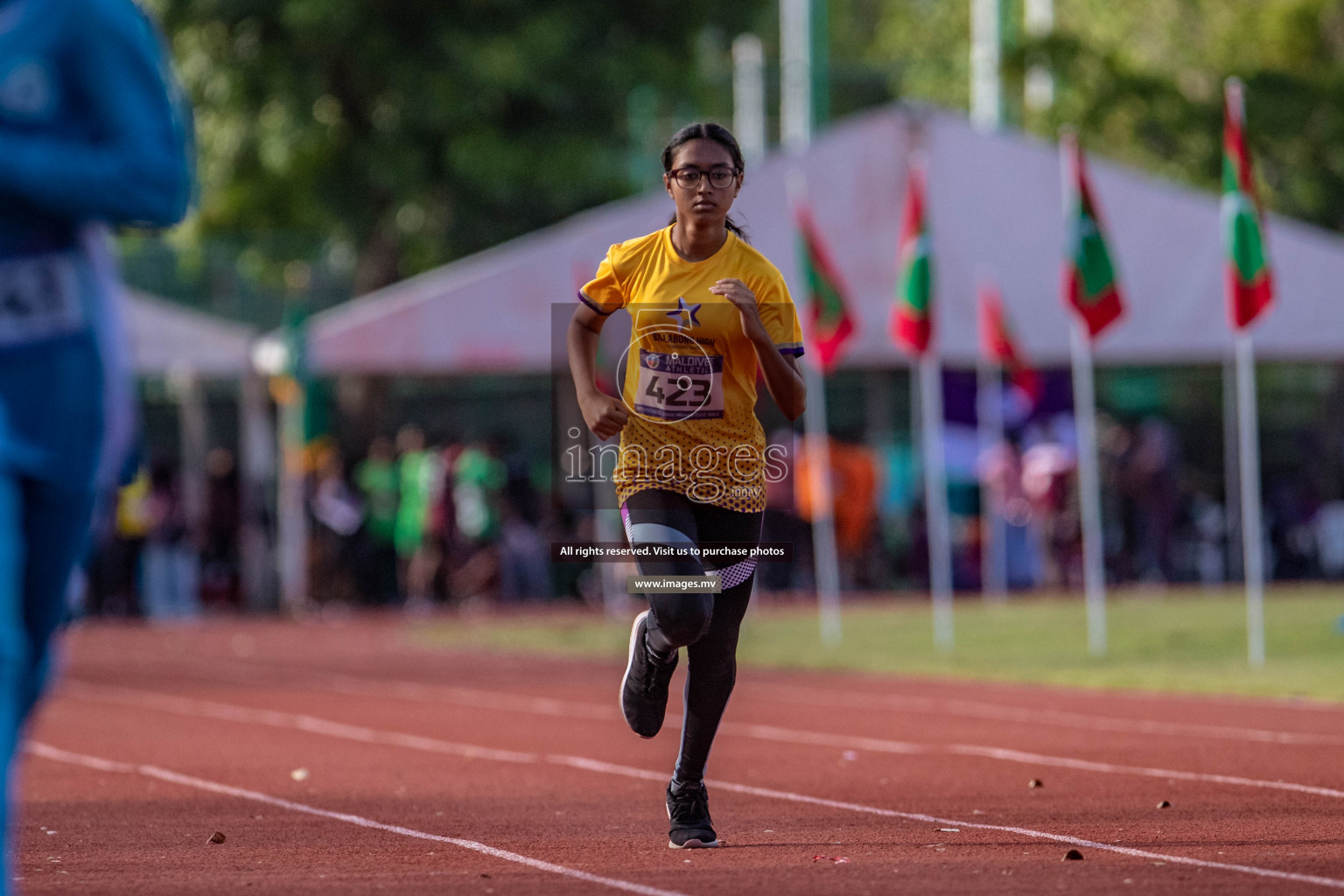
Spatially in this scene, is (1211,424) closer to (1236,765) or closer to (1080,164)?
(1080,164)

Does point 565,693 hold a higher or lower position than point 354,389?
lower

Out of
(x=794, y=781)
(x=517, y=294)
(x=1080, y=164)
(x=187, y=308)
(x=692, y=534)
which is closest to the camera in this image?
(x=692, y=534)

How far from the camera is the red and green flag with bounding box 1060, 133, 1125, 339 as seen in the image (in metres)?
16.2

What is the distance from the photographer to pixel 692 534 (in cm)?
669

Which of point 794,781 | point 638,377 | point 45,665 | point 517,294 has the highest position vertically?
point 517,294

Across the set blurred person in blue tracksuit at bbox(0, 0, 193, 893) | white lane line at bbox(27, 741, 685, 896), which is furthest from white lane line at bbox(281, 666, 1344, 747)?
blurred person in blue tracksuit at bbox(0, 0, 193, 893)

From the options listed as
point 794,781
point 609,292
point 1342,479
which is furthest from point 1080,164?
point 1342,479

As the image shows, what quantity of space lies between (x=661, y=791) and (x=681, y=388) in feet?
8.41

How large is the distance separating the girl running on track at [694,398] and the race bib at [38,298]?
230cm

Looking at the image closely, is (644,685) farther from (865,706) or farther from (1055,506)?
(1055,506)

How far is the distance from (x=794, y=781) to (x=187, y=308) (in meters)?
18.4

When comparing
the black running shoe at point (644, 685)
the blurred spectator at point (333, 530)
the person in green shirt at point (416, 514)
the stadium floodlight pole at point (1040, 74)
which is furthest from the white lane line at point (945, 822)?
the stadium floodlight pole at point (1040, 74)

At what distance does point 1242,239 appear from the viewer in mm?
14883

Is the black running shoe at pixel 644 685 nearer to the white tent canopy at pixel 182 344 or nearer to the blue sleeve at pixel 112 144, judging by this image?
the blue sleeve at pixel 112 144
